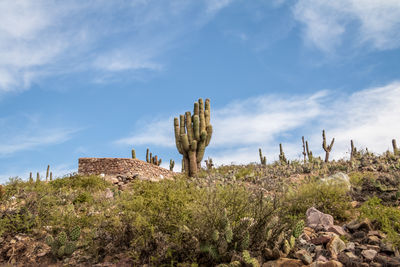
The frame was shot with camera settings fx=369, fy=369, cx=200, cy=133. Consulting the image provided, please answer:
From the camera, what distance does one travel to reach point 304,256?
664 cm

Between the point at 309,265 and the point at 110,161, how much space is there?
730 inches

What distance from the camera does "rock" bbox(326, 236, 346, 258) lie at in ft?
23.2

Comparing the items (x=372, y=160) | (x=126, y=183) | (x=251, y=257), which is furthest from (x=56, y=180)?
(x=372, y=160)

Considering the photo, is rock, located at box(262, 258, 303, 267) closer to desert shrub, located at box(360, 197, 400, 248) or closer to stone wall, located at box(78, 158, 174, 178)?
desert shrub, located at box(360, 197, 400, 248)

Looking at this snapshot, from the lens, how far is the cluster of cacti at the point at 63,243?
26.2 feet

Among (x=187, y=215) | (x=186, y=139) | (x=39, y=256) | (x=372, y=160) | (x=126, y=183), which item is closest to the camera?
(x=187, y=215)

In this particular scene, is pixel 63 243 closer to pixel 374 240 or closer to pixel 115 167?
pixel 374 240

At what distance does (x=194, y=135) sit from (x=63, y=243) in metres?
15.6

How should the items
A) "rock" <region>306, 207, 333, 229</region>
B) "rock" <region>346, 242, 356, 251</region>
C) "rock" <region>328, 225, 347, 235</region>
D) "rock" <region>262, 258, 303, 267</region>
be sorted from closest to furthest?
"rock" <region>262, 258, 303, 267</region> → "rock" <region>346, 242, 356, 251</region> → "rock" <region>328, 225, 347, 235</region> → "rock" <region>306, 207, 333, 229</region>

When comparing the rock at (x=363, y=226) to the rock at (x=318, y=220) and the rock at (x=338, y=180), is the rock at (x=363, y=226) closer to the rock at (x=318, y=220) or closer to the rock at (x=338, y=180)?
the rock at (x=318, y=220)

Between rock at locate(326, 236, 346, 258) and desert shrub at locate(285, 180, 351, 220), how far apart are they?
2659mm

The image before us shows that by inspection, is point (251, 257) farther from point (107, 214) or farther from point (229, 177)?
point (229, 177)

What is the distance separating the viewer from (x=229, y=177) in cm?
1802

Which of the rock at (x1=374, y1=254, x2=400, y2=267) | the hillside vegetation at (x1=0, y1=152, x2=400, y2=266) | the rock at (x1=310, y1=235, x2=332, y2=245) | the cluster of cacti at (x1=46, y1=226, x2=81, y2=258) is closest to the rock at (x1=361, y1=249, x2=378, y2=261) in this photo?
the rock at (x1=374, y1=254, x2=400, y2=267)
